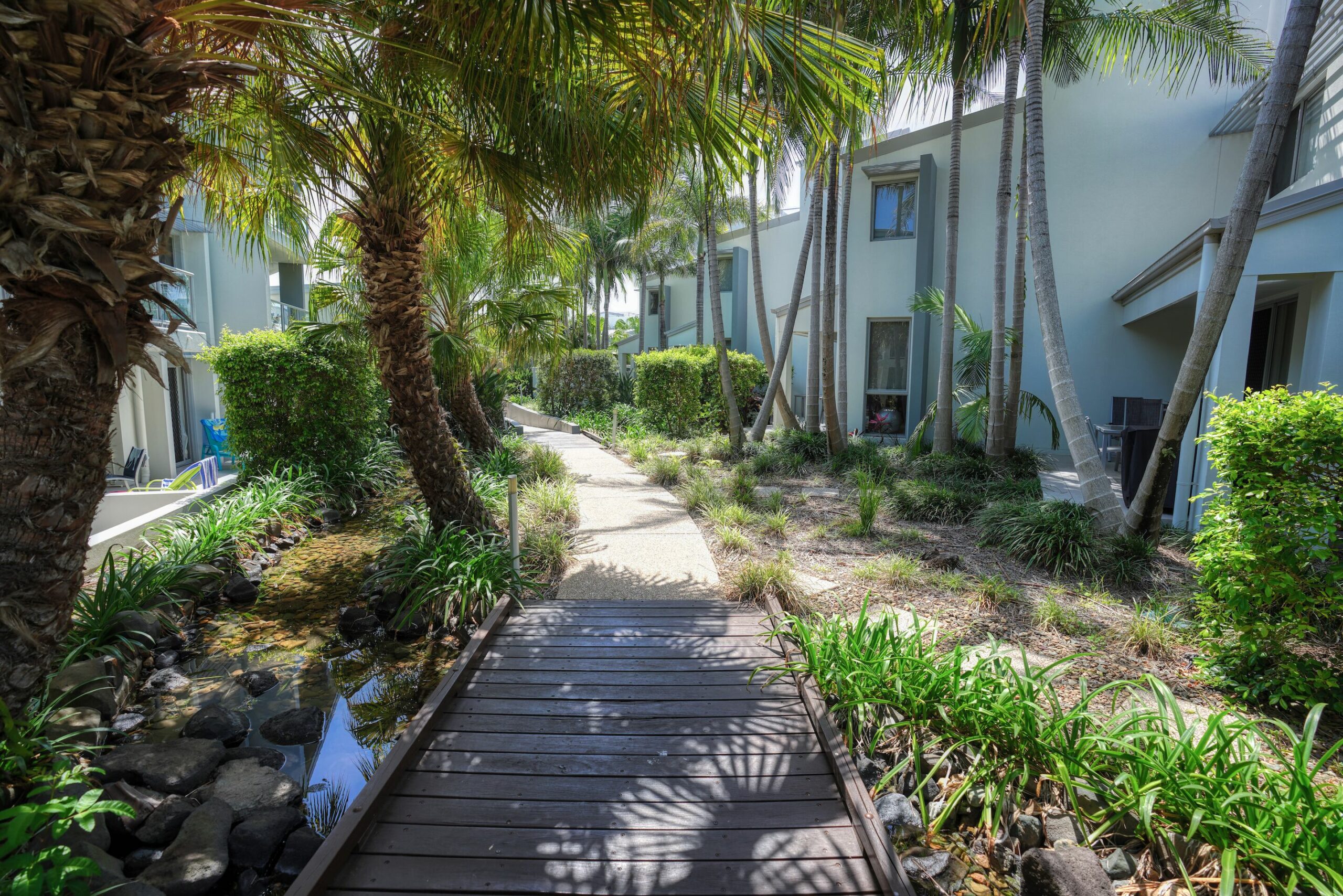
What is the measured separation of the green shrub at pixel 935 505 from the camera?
8.55m

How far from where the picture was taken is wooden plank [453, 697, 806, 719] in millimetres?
4109

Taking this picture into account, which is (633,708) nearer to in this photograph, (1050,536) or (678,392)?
(1050,536)

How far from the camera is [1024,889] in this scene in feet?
9.17

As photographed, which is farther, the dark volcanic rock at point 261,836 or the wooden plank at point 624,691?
the wooden plank at point 624,691

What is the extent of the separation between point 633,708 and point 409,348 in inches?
177

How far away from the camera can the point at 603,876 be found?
2.78 m

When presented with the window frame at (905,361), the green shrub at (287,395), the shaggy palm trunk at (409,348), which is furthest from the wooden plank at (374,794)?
the window frame at (905,361)

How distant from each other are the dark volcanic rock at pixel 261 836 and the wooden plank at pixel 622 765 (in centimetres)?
66

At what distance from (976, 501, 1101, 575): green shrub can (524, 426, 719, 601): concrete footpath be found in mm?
3036

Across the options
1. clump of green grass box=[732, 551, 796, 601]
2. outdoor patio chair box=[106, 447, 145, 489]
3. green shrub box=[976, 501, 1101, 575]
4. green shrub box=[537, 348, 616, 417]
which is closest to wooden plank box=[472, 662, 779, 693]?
clump of green grass box=[732, 551, 796, 601]

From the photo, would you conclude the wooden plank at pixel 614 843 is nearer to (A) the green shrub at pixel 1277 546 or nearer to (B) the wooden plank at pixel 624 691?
(B) the wooden plank at pixel 624 691

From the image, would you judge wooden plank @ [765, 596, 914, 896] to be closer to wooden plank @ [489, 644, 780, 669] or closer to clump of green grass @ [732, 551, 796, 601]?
wooden plank @ [489, 644, 780, 669]

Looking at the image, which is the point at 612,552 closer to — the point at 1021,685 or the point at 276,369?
the point at 1021,685

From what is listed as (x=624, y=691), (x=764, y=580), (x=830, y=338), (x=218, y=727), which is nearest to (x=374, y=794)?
(x=624, y=691)
